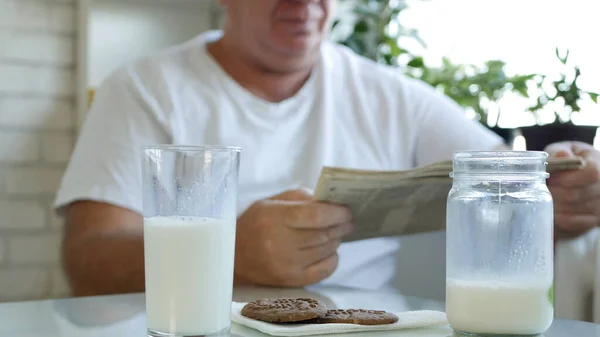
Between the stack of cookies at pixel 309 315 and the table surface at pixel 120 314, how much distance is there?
0.6 inches

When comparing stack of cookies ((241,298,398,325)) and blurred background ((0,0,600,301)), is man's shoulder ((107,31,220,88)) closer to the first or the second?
blurred background ((0,0,600,301))

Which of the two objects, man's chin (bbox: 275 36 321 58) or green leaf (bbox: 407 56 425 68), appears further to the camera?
green leaf (bbox: 407 56 425 68)

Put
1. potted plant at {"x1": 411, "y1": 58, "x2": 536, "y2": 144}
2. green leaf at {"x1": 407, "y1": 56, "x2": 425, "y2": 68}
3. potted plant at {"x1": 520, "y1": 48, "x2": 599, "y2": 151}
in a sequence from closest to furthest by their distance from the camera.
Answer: potted plant at {"x1": 520, "y1": 48, "x2": 599, "y2": 151} < potted plant at {"x1": 411, "y1": 58, "x2": 536, "y2": 144} < green leaf at {"x1": 407, "y1": 56, "x2": 425, "y2": 68}

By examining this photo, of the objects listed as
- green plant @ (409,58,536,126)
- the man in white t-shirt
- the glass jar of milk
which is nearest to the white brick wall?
the man in white t-shirt

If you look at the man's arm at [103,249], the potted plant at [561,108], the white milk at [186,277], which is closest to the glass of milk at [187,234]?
the white milk at [186,277]

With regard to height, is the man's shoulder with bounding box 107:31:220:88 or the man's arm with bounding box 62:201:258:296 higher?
the man's shoulder with bounding box 107:31:220:88

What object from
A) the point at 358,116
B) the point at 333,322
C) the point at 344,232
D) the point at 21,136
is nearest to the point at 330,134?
the point at 358,116

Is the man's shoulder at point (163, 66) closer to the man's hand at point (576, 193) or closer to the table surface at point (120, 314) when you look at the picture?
the table surface at point (120, 314)

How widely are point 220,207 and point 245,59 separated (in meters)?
1.05

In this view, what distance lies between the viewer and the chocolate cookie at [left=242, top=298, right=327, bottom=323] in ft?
2.40

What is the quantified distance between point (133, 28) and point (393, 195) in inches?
63.4

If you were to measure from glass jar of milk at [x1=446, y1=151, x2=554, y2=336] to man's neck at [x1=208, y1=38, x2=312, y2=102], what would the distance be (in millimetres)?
988

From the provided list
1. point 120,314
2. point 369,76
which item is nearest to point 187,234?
point 120,314

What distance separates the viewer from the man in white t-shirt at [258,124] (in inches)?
57.3
